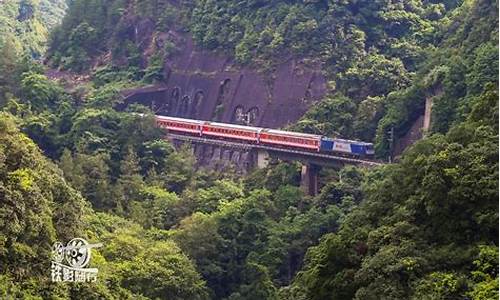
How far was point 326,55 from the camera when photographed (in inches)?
1545

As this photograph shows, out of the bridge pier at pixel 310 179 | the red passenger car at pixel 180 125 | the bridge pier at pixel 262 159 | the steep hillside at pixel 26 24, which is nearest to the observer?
the bridge pier at pixel 310 179

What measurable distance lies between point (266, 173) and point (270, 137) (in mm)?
1805

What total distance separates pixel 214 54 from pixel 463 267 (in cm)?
3147

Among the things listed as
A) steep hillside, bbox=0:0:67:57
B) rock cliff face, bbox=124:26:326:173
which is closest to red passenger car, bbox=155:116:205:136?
rock cliff face, bbox=124:26:326:173

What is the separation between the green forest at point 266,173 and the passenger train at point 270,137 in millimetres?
1010

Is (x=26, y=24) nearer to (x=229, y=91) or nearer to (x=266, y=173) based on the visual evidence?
(x=229, y=91)

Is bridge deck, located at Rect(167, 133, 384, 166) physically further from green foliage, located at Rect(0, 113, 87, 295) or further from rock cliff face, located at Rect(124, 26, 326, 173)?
green foliage, located at Rect(0, 113, 87, 295)

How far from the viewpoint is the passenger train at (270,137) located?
1318 inches

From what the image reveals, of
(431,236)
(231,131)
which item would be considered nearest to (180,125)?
(231,131)

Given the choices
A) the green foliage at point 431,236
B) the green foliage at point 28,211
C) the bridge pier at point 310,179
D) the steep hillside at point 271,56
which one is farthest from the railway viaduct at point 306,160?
the green foliage at point 431,236

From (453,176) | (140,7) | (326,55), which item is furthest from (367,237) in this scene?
(140,7)

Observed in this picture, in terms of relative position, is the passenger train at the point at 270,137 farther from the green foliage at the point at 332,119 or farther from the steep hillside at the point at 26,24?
the steep hillside at the point at 26,24

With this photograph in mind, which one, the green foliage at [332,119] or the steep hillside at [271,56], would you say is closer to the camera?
the green foliage at [332,119]

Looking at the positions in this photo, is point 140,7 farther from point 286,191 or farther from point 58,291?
point 58,291
